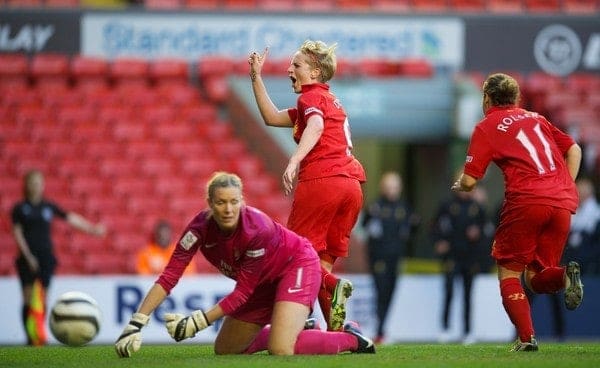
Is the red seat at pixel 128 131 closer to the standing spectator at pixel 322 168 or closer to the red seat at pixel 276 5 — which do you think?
the red seat at pixel 276 5

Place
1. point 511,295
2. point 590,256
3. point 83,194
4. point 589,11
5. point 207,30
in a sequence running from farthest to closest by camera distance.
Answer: point 589,11 → point 207,30 → point 83,194 → point 590,256 → point 511,295

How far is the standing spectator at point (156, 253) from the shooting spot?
14.7 meters

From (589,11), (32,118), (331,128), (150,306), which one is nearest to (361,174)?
(331,128)

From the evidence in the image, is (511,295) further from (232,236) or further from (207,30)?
(207,30)

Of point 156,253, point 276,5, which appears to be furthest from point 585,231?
point 276,5

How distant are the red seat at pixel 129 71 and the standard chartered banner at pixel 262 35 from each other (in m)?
0.22

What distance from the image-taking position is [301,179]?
29.0 ft

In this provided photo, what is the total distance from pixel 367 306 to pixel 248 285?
7.22 metres

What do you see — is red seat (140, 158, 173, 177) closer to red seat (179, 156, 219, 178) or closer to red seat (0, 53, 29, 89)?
red seat (179, 156, 219, 178)

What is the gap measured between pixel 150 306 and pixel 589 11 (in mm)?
13695

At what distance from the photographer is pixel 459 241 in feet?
49.4

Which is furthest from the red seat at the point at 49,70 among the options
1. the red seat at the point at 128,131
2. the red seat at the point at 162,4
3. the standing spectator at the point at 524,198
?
the standing spectator at the point at 524,198

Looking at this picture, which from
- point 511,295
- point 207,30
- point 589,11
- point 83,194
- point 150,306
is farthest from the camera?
point 589,11

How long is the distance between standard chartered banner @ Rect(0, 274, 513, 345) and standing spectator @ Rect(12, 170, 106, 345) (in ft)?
2.04
